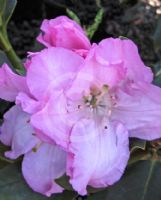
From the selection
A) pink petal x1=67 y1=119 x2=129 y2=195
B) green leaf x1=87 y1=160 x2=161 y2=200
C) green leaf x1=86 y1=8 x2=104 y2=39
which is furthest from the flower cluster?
green leaf x1=86 y1=8 x2=104 y2=39

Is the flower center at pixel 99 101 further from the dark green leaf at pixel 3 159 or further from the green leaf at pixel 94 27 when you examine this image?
the green leaf at pixel 94 27

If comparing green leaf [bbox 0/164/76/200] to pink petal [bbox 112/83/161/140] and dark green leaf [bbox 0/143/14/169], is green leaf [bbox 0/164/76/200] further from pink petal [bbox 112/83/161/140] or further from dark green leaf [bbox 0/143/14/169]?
pink petal [bbox 112/83/161/140]

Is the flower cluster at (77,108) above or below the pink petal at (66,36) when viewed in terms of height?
below

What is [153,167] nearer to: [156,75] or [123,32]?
[156,75]

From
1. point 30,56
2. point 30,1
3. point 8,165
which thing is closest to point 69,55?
point 30,56

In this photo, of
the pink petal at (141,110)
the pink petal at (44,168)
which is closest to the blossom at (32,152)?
the pink petal at (44,168)

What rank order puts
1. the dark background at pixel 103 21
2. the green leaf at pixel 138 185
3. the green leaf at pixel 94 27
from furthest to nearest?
1. the dark background at pixel 103 21
2. the green leaf at pixel 94 27
3. the green leaf at pixel 138 185
